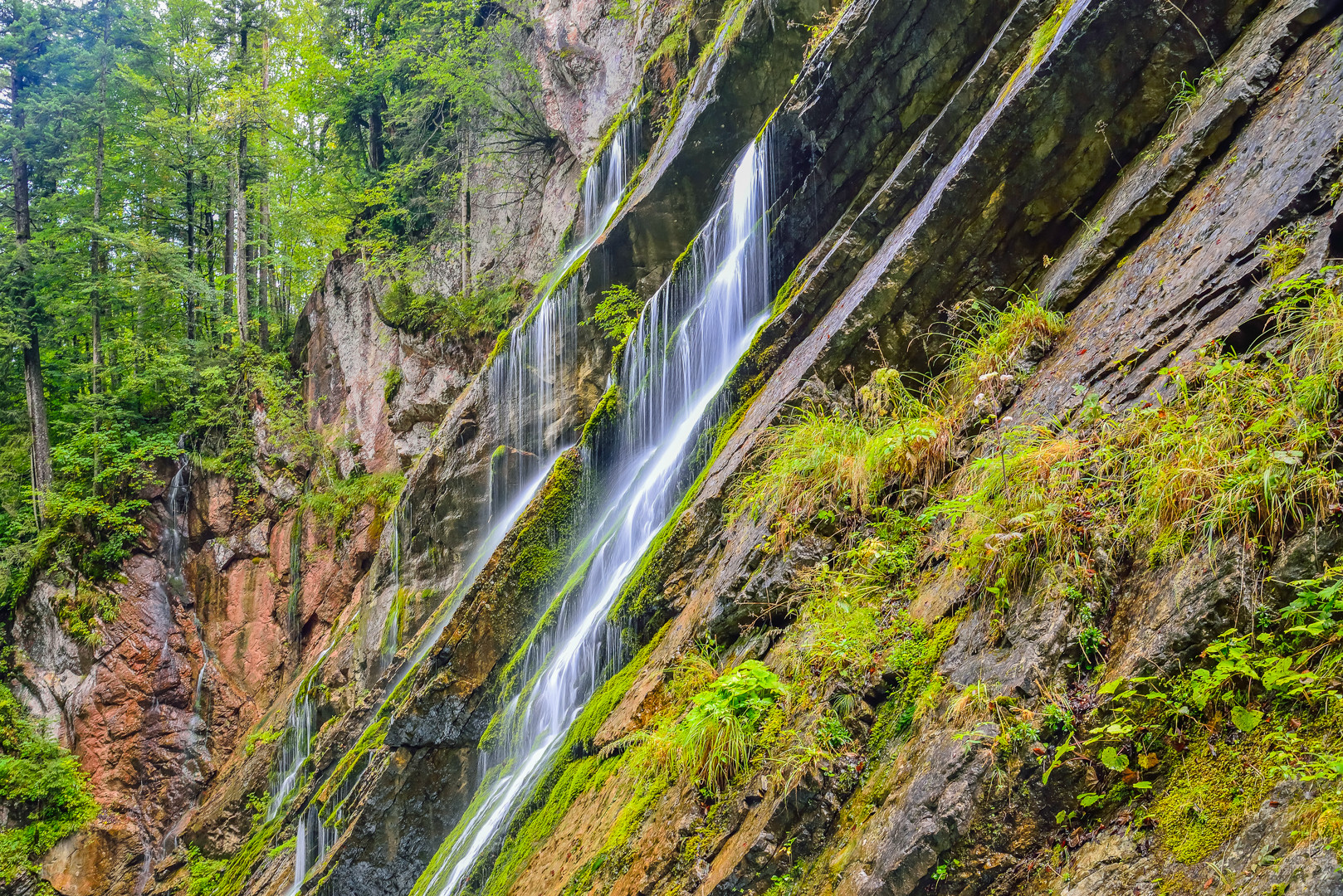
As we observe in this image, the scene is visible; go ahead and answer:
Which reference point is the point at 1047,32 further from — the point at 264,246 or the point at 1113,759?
the point at 264,246

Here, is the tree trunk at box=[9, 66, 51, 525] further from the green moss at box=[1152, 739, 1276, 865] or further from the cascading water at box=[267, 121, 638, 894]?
the green moss at box=[1152, 739, 1276, 865]

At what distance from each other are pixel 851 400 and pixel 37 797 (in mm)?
17804

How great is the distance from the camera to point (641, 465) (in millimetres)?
7902

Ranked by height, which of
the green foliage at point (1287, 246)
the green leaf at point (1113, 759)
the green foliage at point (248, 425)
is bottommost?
the green foliage at point (248, 425)

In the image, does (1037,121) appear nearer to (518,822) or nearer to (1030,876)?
(1030,876)

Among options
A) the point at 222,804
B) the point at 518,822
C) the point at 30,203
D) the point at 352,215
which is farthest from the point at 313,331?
the point at 518,822

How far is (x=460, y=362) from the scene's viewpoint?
1675 cm

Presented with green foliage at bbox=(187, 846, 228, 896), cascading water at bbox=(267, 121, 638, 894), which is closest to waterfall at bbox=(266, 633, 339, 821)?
cascading water at bbox=(267, 121, 638, 894)

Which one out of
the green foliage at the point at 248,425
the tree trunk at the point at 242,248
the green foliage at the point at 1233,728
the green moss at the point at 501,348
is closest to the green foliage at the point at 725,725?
the green foliage at the point at 1233,728

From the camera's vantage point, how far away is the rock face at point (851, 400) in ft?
8.75

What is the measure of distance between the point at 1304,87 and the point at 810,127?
4.47m

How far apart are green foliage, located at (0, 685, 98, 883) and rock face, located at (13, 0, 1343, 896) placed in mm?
4670

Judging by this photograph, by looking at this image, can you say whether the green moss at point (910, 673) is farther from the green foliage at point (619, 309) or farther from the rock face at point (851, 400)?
the green foliage at point (619, 309)

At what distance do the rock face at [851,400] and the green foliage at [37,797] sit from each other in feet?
A: 15.3
